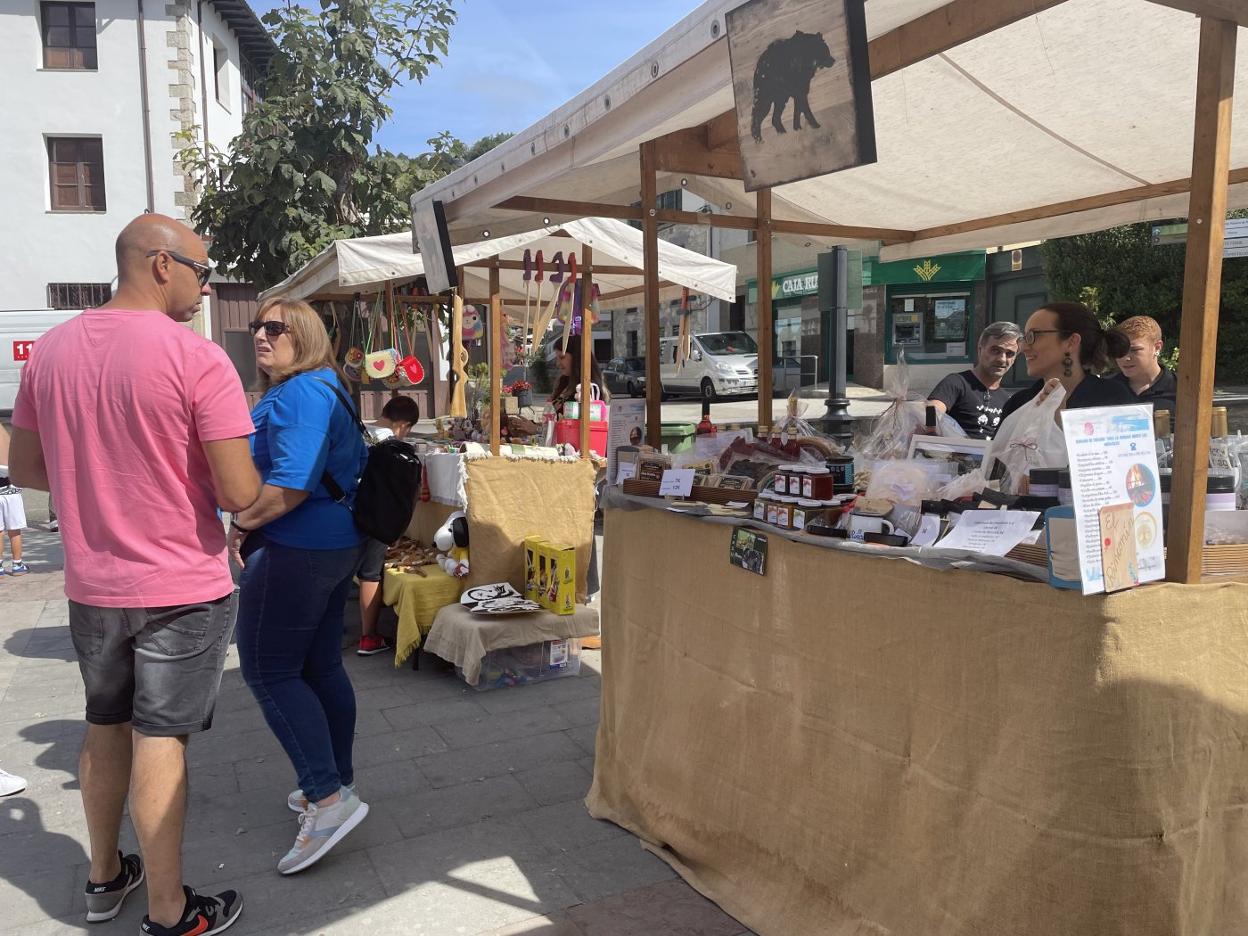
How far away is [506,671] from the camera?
15.1 ft

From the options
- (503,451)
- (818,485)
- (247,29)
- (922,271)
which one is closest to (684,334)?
(503,451)

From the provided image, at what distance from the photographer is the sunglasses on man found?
7.67 ft

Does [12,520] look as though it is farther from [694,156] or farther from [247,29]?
[247,29]

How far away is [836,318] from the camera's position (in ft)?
32.9

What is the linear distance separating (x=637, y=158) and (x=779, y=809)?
265 centimetres

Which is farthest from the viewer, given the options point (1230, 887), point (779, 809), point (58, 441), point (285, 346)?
point (285, 346)

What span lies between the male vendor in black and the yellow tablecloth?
262 cm

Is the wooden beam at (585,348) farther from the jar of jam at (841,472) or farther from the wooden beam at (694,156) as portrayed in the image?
the jar of jam at (841,472)

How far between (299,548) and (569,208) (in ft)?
6.97

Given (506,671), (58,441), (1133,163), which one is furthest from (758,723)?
(1133,163)

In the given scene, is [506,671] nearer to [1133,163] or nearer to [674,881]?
[674,881]

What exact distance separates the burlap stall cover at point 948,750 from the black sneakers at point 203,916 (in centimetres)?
128

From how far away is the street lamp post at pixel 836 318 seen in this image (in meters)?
9.67

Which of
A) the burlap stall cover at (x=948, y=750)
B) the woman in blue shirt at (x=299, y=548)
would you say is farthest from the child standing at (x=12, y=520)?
the burlap stall cover at (x=948, y=750)
